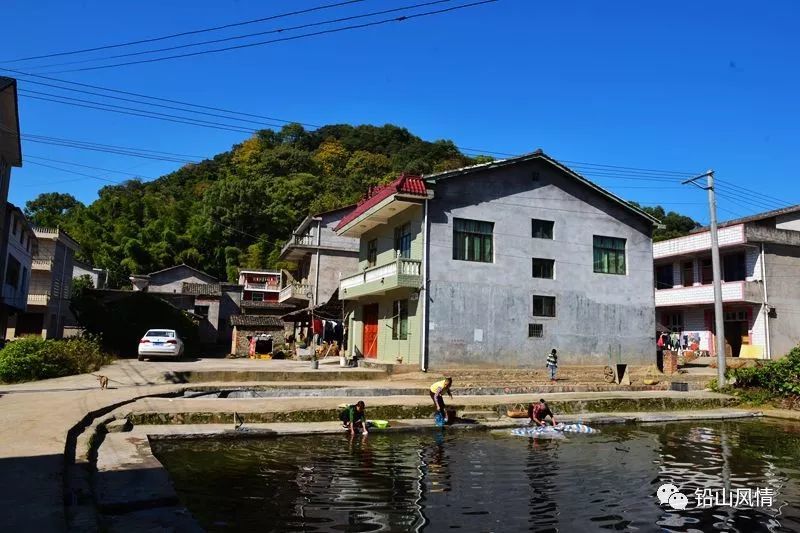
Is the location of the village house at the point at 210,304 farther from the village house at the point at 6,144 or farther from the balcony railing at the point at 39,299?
the village house at the point at 6,144

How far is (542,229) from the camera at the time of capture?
2694 centimetres

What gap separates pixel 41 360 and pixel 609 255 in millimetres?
24791

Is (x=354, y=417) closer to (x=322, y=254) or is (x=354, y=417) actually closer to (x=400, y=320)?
(x=400, y=320)

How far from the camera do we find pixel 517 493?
8734 mm

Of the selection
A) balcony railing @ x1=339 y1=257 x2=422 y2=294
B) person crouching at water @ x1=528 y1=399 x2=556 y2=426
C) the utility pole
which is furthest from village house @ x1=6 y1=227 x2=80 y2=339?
the utility pole

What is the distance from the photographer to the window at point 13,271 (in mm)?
33188

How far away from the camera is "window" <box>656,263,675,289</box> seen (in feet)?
133

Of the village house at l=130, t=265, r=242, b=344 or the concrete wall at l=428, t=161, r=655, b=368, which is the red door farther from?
the village house at l=130, t=265, r=242, b=344

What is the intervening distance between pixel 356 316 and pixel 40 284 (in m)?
26.7

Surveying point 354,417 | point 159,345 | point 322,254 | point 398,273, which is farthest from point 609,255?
point 159,345

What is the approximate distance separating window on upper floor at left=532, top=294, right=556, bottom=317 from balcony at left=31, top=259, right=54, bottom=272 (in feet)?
118

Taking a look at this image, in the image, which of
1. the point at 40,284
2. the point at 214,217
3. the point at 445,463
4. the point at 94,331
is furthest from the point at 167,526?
the point at 214,217

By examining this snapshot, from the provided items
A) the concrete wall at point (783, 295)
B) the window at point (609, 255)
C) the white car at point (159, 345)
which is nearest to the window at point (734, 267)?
the concrete wall at point (783, 295)

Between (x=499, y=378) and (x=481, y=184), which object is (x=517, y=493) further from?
(x=481, y=184)
